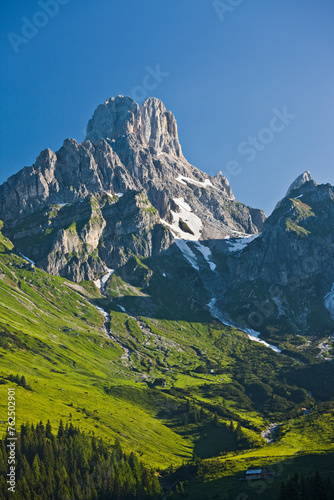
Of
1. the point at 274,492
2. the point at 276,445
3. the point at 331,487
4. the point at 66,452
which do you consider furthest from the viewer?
the point at 276,445

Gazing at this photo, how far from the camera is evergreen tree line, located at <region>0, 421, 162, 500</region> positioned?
5910 inches

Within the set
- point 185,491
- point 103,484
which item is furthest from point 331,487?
point 103,484

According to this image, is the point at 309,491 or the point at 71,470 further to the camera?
the point at 71,470

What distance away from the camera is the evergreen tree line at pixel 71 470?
150 metres

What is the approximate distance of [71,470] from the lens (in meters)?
164

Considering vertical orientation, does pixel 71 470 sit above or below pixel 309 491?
below

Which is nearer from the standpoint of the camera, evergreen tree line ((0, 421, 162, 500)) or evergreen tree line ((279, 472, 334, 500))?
evergreen tree line ((279, 472, 334, 500))

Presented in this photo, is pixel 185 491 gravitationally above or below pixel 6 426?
below

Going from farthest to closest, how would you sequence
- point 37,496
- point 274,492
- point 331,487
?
1. point 37,496
2. point 274,492
3. point 331,487

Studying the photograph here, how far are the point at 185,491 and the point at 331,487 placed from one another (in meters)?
60.2

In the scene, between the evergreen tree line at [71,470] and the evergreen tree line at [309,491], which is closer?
the evergreen tree line at [309,491]

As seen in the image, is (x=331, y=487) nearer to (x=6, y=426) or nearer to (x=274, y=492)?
(x=274, y=492)

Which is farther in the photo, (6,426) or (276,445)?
(276,445)

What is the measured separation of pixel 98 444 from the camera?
181500mm
